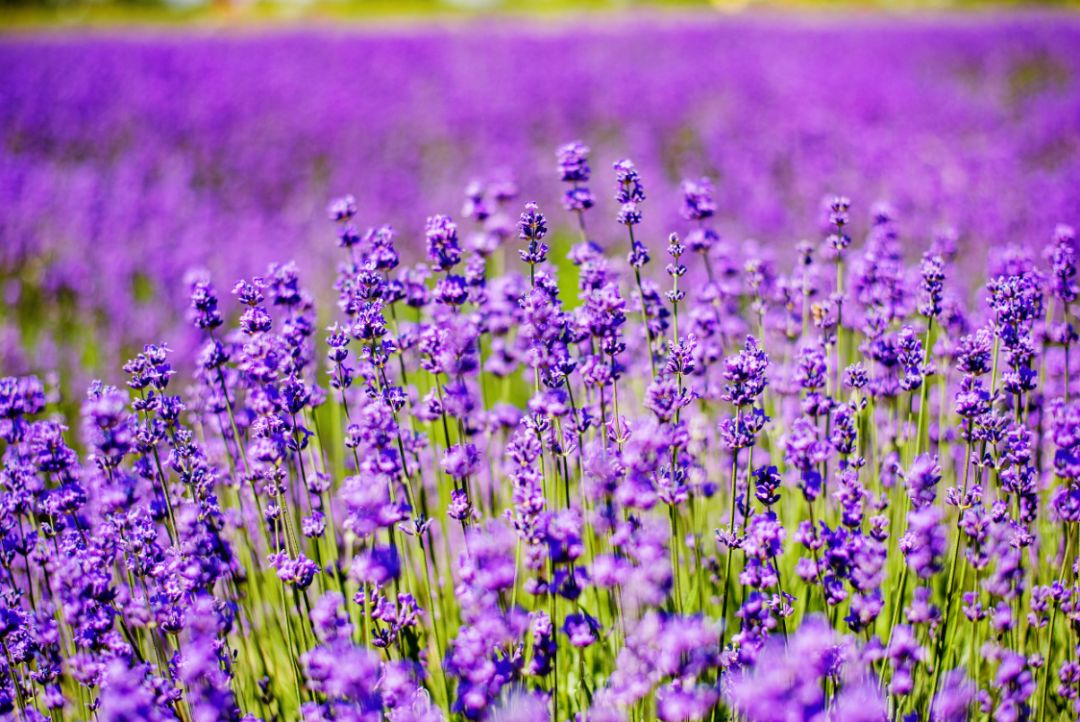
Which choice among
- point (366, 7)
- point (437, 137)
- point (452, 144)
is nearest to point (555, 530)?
point (452, 144)

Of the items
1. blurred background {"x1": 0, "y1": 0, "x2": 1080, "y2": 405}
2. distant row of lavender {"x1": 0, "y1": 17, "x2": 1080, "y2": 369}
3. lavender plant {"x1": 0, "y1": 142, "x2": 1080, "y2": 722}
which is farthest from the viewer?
distant row of lavender {"x1": 0, "y1": 17, "x2": 1080, "y2": 369}

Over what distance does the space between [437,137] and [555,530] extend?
27.1ft

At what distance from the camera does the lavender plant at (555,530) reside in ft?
4.87

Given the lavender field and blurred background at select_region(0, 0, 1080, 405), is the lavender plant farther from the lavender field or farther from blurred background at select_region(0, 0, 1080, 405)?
blurred background at select_region(0, 0, 1080, 405)

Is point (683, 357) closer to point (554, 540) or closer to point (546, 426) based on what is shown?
point (546, 426)

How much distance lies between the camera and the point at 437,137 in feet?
30.0

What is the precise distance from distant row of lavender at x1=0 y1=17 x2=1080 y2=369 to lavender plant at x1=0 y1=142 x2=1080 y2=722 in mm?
1038

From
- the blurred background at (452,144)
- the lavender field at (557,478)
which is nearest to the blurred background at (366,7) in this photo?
the blurred background at (452,144)

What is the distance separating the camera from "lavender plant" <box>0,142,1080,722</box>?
148 cm

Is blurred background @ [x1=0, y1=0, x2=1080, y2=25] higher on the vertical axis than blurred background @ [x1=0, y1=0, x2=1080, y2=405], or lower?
higher

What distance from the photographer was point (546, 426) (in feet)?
5.69

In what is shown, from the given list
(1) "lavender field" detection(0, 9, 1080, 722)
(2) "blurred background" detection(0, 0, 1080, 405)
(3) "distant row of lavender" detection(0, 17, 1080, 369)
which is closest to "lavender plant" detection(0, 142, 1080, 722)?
(1) "lavender field" detection(0, 9, 1080, 722)

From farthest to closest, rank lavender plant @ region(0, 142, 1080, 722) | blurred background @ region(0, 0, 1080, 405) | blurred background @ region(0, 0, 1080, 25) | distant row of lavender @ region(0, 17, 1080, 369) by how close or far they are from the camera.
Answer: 1. blurred background @ region(0, 0, 1080, 25)
2. distant row of lavender @ region(0, 17, 1080, 369)
3. blurred background @ region(0, 0, 1080, 405)
4. lavender plant @ region(0, 142, 1080, 722)

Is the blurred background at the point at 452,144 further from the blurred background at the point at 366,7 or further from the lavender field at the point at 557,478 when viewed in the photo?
the blurred background at the point at 366,7
